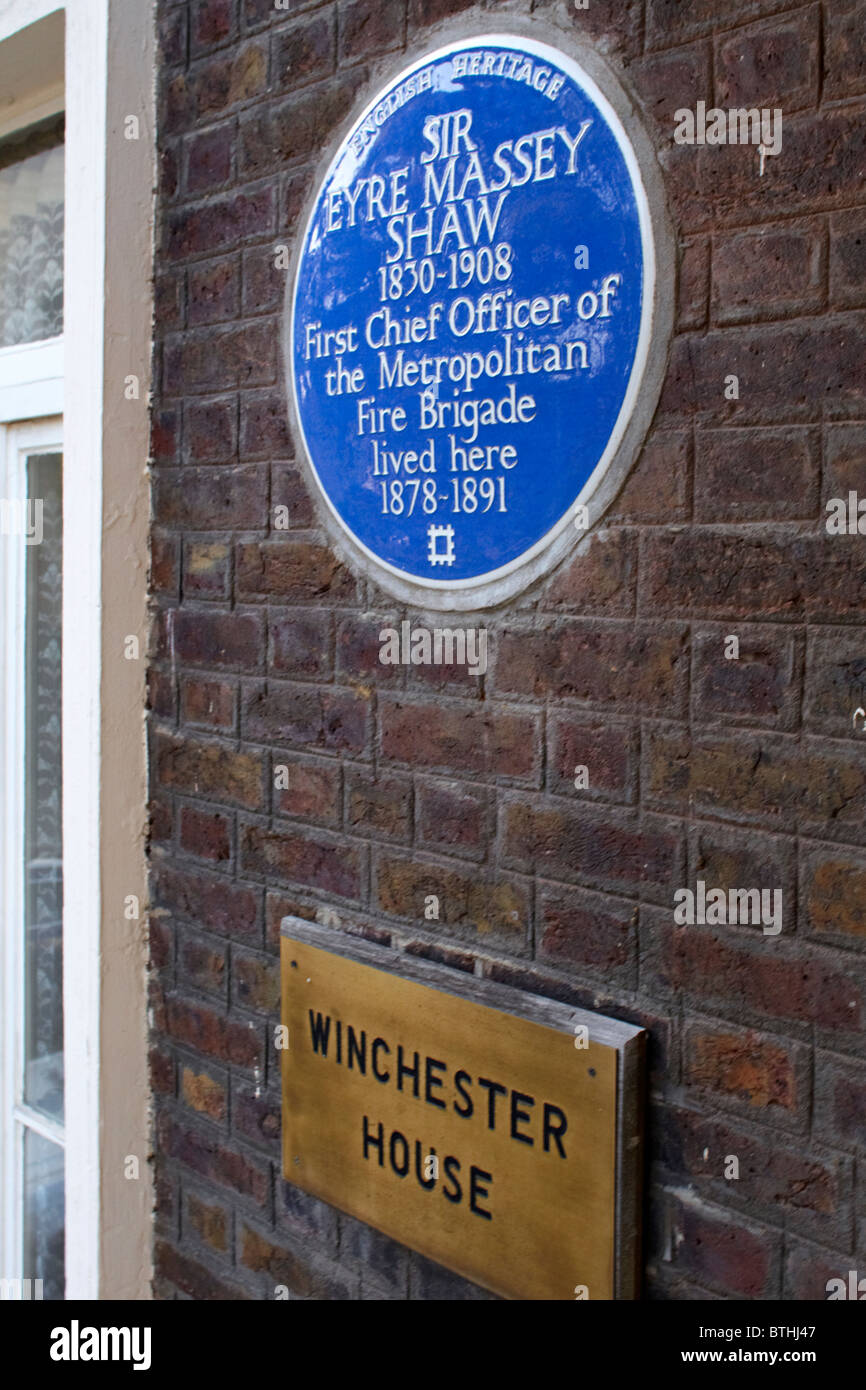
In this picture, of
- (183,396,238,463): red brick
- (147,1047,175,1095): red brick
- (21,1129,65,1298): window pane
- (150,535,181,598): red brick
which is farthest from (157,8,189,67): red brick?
(21,1129,65,1298): window pane

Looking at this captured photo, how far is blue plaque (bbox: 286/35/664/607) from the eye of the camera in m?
1.17

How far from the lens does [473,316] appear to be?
1.28m

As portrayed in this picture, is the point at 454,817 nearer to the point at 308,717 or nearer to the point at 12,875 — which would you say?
the point at 308,717

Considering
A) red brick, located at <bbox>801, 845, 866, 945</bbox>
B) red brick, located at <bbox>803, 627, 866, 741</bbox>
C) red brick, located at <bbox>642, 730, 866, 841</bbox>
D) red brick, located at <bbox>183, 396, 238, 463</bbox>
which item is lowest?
red brick, located at <bbox>801, 845, 866, 945</bbox>

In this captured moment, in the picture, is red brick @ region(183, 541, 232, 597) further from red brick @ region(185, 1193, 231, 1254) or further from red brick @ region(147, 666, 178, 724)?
red brick @ region(185, 1193, 231, 1254)

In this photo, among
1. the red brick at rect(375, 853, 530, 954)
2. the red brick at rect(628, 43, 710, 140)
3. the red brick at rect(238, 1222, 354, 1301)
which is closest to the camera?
the red brick at rect(628, 43, 710, 140)

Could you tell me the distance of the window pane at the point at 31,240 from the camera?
223cm

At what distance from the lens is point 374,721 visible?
4.82 ft

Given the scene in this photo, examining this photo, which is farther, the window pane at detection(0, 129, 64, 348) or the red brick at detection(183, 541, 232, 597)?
the window pane at detection(0, 129, 64, 348)

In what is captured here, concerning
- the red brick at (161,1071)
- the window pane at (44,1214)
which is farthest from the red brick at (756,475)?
the window pane at (44,1214)

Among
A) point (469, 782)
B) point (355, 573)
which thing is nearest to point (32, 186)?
point (355, 573)

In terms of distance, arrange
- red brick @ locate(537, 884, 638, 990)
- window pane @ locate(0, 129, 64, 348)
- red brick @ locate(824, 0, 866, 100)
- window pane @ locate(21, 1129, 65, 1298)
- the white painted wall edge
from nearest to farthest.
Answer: red brick @ locate(824, 0, 866, 100), red brick @ locate(537, 884, 638, 990), the white painted wall edge, window pane @ locate(0, 129, 64, 348), window pane @ locate(21, 1129, 65, 1298)

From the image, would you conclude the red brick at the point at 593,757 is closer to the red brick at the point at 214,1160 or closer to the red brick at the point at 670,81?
the red brick at the point at 670,81
